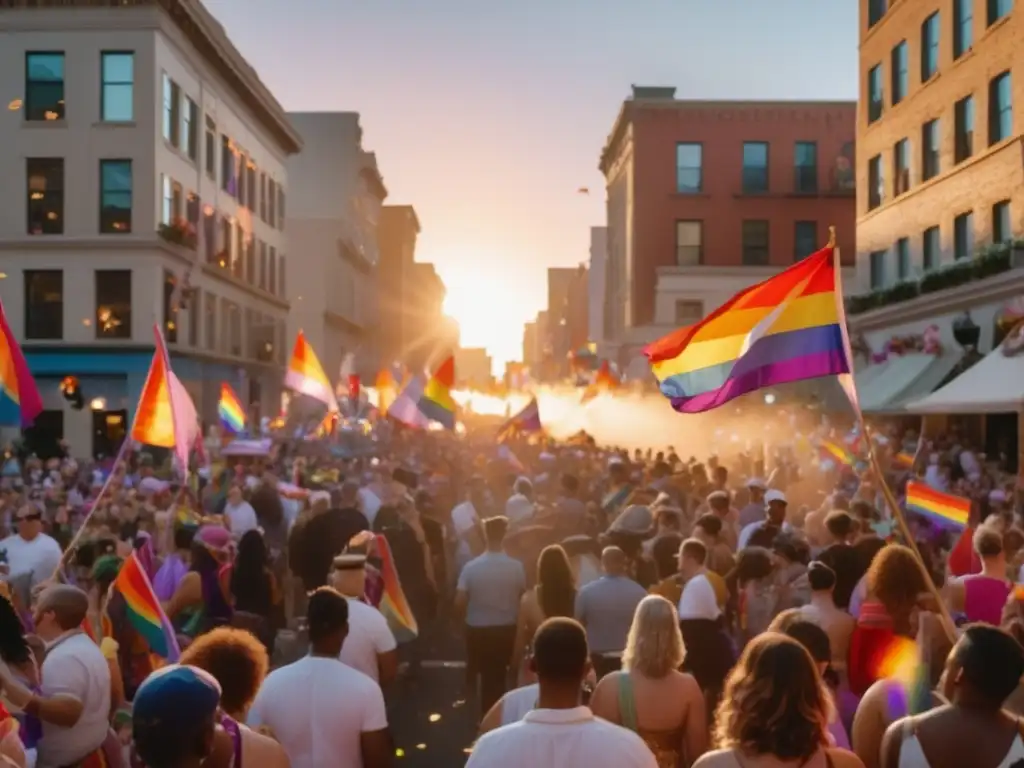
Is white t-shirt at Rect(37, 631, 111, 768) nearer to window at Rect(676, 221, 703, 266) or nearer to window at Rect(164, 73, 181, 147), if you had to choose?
window at Rect(164, 73, 181, 147)

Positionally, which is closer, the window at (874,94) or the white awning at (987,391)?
the white awning at (987,391)

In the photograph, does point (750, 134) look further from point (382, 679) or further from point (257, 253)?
point (382, 679)

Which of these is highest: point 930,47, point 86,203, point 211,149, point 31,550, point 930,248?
point 211,149

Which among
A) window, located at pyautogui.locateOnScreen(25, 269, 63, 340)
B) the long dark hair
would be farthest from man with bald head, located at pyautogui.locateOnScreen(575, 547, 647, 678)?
window, located at pyautogui.locateOnScreen(25, 269, 63, 340)

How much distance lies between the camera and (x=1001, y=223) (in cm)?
2452

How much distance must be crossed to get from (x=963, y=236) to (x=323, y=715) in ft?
81.2

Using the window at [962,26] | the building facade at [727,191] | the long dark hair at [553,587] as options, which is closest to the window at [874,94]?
the window at [962,26]

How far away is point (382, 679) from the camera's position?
677 cm

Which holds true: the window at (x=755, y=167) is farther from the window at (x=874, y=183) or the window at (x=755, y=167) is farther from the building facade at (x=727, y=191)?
the window at (x=874, y=183)

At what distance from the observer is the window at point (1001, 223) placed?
24062mm

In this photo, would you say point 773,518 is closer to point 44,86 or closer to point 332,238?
point 44,86

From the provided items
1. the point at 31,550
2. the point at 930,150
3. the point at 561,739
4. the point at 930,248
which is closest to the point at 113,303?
the point at 930,248

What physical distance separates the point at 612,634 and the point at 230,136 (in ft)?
134

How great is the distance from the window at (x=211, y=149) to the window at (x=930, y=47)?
79.1 ft
